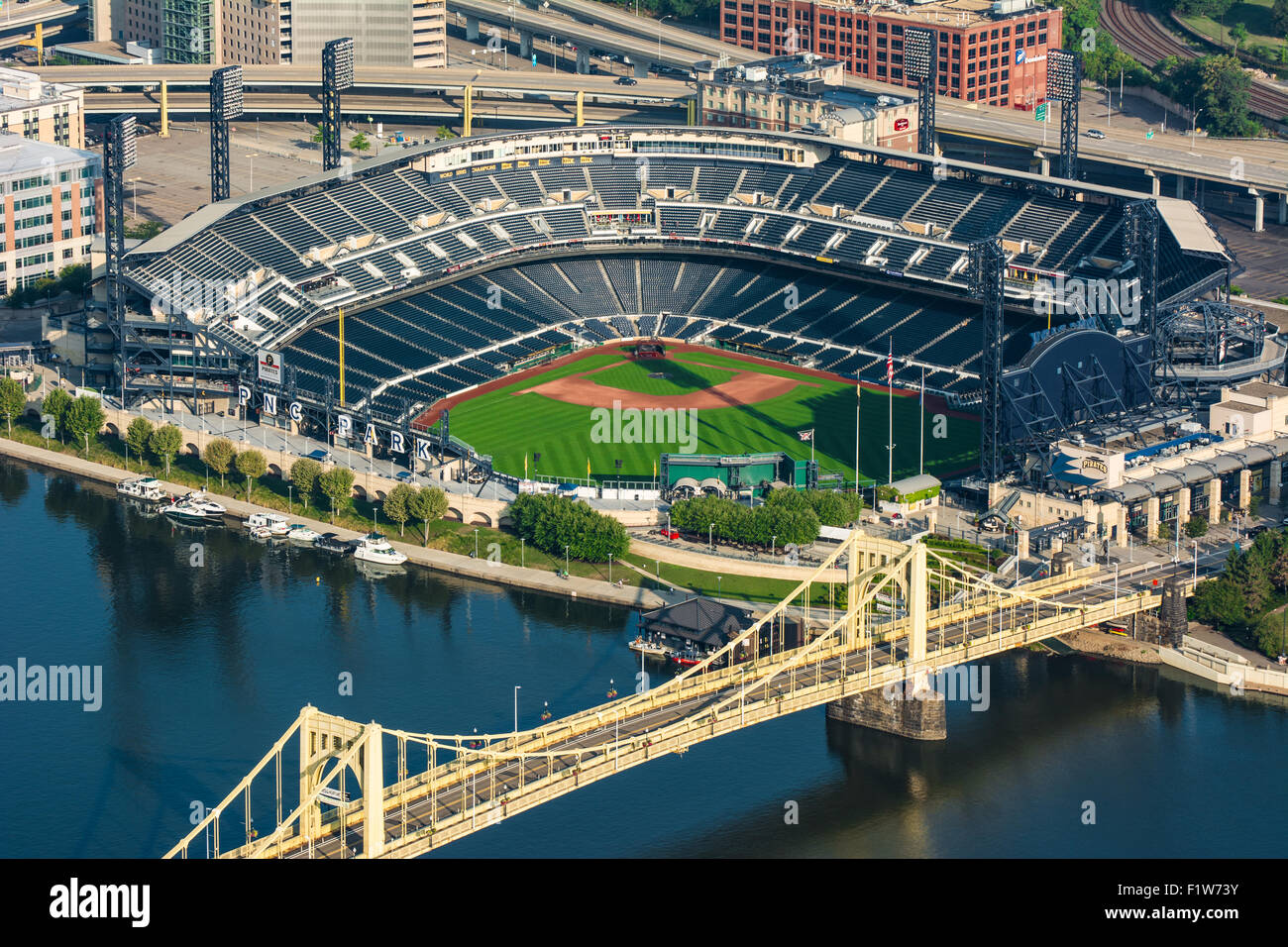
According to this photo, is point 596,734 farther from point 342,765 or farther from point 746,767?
point 342,765

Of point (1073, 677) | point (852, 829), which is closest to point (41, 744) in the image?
point (852, 829)

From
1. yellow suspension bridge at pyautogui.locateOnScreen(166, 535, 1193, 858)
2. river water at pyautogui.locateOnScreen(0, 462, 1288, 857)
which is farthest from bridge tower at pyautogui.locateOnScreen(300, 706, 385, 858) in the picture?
river water at pyautogui.locateOnScreen(0, 462, 1288, 857)

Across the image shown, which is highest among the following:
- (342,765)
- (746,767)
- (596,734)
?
(342,765)

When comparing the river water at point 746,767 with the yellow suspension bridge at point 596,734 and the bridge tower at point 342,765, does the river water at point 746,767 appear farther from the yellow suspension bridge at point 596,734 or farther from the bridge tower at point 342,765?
the bridge tower at point 342,765

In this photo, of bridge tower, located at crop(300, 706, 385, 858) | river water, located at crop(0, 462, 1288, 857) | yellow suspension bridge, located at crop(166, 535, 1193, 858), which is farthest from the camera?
river water, located at crop(0, 462, 1288, 857)

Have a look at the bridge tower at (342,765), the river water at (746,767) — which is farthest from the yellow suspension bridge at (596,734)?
the river water at (746,767)

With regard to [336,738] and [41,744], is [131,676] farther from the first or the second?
[336,738]

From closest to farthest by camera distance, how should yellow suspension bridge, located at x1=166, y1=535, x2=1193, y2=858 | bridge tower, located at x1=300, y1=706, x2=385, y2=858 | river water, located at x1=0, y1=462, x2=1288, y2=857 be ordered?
bridge tower, located at x1=300, y1=706, x2=385, y2=858 → yellow suspension bridge, located at x1=166, y1=535, x2=1193, y2=858 → river water, located at x1=0, y1=462, x2=1288, y2=857

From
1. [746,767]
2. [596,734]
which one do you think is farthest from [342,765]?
[746,767]

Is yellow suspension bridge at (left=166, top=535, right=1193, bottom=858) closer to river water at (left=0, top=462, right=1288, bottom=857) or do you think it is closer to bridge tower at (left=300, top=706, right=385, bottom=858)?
bridge tower at (left=300, top=706, right=385, bottom=858)
